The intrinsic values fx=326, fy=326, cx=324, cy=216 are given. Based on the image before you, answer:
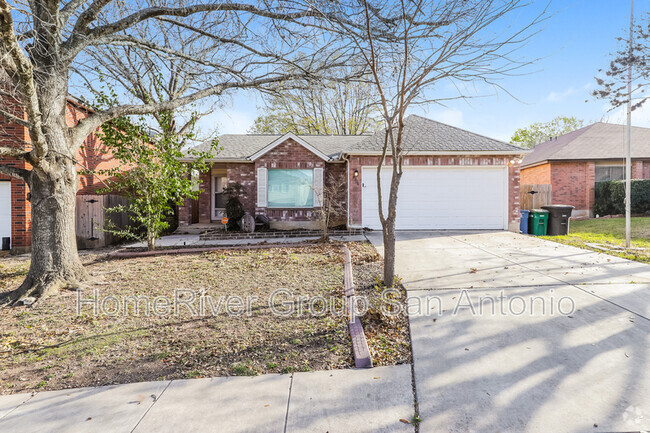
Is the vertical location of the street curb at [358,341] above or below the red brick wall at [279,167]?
below

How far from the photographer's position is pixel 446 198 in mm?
11391

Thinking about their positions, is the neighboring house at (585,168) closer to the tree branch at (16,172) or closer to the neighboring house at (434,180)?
the neighboring house at (434,180)

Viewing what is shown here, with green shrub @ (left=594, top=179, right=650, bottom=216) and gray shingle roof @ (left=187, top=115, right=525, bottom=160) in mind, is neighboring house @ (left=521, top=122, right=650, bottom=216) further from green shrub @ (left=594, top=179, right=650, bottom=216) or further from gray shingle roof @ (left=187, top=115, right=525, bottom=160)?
gray shingle roof @ (left=187, top=115, right=525, bottom=160)

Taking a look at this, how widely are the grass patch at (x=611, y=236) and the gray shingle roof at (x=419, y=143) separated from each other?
10.9 feet

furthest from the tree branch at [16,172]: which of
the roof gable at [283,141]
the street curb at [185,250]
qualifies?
the roof gable at [283,141]

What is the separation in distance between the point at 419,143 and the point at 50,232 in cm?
1030

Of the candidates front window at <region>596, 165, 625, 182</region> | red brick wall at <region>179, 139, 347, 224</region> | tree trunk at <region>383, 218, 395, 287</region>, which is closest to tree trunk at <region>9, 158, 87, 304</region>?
tree trunk at <region>383, 218, 395, 287</region>

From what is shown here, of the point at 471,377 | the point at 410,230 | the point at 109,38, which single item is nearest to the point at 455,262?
the point at 471,377

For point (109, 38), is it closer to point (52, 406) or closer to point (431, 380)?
point (52, 406)

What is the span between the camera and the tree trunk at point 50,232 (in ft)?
16.0

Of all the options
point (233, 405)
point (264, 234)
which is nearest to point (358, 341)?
point (233, 405)

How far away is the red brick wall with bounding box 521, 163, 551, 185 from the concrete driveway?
11.5m

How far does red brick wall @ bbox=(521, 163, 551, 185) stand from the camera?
51.3ft

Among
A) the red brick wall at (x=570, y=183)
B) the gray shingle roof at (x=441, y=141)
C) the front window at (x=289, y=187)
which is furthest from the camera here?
the red brick wall at (x=570, y=183)
